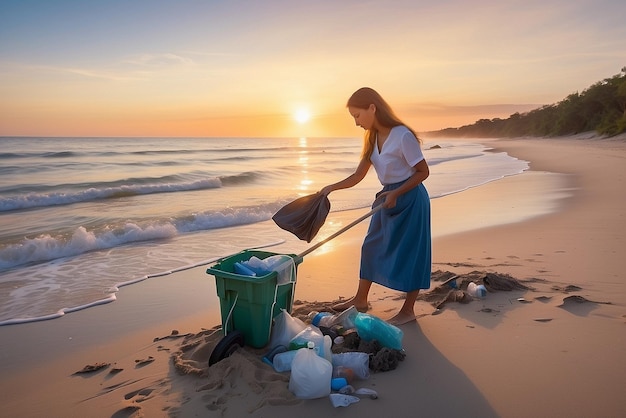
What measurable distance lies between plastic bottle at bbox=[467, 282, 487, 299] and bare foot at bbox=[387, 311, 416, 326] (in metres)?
0.88

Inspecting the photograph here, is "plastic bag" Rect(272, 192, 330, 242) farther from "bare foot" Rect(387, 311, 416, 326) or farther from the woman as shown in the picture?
"bare foot" Rect(387, 311, 416, 326)

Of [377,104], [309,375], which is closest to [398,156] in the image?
[377,104]

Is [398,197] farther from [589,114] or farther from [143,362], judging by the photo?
[589,114]

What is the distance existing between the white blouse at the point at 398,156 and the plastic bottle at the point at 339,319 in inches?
46.3

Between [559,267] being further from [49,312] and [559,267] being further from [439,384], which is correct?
[49,312]

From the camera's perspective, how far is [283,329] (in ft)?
11.6

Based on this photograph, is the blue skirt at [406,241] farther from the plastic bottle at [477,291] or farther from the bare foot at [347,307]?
the plastic bottle at [477,291]

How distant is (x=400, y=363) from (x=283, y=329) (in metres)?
0.91

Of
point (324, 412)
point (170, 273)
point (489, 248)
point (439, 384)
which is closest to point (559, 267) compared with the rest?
point (489, 248)


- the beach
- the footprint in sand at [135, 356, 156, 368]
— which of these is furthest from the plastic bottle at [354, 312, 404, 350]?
the footprint in sand at [135, 356, 156, 368]

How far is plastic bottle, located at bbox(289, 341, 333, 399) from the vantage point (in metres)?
2.93

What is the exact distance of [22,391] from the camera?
3283mm

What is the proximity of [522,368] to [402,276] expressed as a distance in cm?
117

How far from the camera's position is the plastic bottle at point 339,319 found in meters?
4.00
